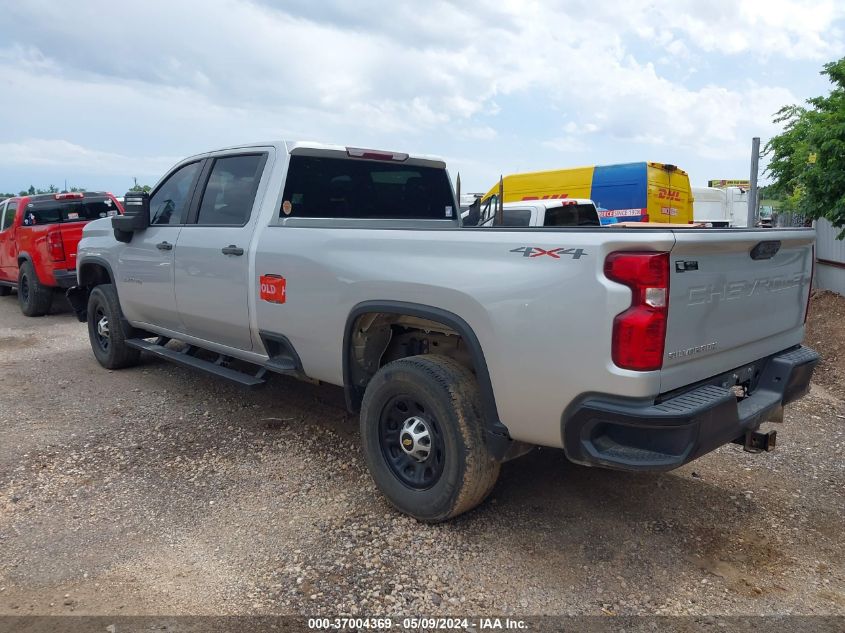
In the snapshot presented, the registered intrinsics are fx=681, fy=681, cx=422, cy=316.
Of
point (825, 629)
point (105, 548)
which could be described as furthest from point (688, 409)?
point (105, 548)

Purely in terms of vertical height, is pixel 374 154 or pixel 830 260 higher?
pixel 374 154

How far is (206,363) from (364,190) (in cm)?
173

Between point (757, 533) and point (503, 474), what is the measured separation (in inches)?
54.4

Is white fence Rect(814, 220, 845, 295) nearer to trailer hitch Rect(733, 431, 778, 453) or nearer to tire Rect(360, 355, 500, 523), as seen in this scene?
trailer hitch Rect(733, 431, 778, 453)

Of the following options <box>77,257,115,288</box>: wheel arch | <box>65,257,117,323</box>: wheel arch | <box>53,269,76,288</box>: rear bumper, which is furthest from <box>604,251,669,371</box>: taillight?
<box>53,269,76,288</box>: rear bumper

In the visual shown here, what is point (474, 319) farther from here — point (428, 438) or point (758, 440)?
point (758, 440)

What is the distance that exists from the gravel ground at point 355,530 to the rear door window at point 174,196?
1.60 metres

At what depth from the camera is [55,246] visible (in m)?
9.62

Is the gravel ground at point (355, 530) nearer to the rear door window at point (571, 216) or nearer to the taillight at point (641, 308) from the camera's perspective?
the taillight at point (641, 308)

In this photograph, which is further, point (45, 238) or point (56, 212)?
point (56, 212)

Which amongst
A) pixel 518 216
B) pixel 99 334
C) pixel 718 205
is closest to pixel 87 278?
pixel 99 334

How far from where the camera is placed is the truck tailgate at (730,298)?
2740 mm

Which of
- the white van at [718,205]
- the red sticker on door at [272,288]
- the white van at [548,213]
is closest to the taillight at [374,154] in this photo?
the red sticker on door at [272,288]

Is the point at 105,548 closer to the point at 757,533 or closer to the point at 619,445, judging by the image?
the point at 619,445
